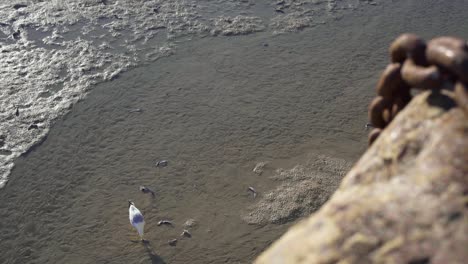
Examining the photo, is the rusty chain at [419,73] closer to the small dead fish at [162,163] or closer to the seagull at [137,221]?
the seagull at [137,221]

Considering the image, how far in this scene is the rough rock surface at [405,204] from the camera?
1697mm

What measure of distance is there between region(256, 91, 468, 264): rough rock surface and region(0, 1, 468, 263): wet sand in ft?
19.3

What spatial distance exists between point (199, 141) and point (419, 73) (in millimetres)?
7934

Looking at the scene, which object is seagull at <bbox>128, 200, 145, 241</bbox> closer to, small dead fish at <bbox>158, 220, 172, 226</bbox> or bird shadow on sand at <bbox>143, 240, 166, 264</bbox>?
bird shadow on sand at <bbox>143, 240, 166, 264</bbox>

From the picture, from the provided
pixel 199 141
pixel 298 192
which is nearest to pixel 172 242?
pixel 298 192

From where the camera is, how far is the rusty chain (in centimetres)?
187

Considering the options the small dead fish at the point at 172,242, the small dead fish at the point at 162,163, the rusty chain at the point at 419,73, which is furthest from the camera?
the small dead fish at the point at 162,163

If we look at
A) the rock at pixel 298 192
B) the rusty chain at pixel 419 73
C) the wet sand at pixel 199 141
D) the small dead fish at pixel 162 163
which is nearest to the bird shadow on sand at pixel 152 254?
the wet sand at pixel 199 141

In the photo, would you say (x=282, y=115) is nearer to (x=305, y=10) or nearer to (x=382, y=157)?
(x=305, y=10)

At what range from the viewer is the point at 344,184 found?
2160 mm

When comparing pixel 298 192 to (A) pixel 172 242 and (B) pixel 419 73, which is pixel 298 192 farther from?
(B) pixel 419 73

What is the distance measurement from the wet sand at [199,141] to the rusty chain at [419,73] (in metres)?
5.71

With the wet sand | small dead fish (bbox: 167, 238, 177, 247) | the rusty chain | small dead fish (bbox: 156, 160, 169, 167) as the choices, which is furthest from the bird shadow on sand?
the rusty chain

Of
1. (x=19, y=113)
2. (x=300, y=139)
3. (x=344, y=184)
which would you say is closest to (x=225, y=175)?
(x=300, y=139)
